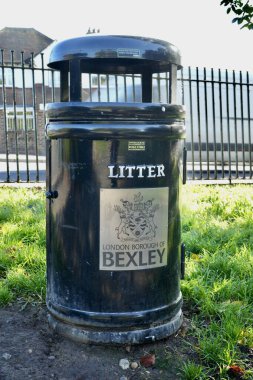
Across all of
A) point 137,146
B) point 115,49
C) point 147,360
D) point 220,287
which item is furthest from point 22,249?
point 115,49

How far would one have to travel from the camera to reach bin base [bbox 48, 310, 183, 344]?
2688mm

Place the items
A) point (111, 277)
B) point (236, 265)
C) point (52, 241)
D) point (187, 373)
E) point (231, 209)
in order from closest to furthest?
point (187, 373) → point (111, 277) → point (52, 241) → point (236, 265) → point (231, 209)

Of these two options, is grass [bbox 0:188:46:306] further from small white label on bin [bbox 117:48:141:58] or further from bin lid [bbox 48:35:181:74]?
small white label on bin [bbox 117:48:141:58]

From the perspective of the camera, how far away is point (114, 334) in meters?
2.69

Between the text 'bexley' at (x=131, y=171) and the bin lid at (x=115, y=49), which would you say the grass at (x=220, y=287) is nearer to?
the text 'bexley' at (x=131, y=171)

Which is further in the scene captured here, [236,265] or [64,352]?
[236,265]

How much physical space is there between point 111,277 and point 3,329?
0.83m

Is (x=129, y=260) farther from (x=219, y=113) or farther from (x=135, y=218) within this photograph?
(x=219, y=113)

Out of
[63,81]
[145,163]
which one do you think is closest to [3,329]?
[145,163]

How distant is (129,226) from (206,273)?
4.32 ft

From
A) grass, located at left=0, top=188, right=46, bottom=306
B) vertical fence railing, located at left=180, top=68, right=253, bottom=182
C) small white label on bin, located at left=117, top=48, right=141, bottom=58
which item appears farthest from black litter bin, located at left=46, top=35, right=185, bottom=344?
vertical fence railing, located at left=180, top=68, right=253, bottom=182

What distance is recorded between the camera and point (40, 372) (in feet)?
8.20

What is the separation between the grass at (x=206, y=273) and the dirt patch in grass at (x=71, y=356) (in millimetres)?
109

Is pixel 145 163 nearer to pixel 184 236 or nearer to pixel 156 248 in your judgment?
pixel 156 248
